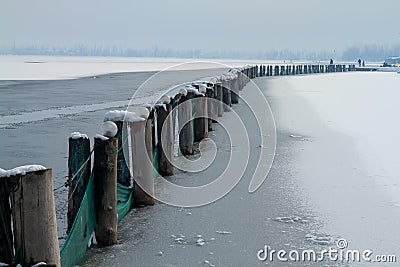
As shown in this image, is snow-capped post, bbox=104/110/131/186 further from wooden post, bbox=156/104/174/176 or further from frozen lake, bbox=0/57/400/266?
wooden post, bbox=156/104/174/176

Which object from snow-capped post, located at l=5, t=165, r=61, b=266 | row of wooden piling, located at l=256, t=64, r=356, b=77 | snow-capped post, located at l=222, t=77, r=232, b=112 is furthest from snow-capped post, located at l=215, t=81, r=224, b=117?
row of wooden piling, located at l=256, t=64, r=356, b=77

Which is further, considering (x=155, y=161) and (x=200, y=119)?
(x=200, y=119)

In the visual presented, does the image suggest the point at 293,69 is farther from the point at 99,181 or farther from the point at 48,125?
the point at 99,181

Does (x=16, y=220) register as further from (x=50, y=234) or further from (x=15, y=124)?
(x=15, y=124)

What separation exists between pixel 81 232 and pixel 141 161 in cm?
185

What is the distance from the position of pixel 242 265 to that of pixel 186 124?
5.00 m

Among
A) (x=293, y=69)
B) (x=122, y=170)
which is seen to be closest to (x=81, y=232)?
(x=122, y=170)

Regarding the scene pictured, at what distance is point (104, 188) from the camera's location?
220 inches

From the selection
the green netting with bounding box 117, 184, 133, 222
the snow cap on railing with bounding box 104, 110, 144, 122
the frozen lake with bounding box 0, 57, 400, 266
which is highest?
the snow cap on railing with bounding box 104, 110, 144, 122

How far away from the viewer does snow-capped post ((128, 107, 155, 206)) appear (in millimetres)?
6871

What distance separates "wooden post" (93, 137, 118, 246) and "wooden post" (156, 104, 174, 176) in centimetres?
272

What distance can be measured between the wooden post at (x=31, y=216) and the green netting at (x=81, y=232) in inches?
36.0

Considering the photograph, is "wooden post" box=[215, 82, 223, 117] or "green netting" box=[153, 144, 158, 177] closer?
"green netting" box=[153, 144, 158, 177]

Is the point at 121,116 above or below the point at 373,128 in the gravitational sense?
above
